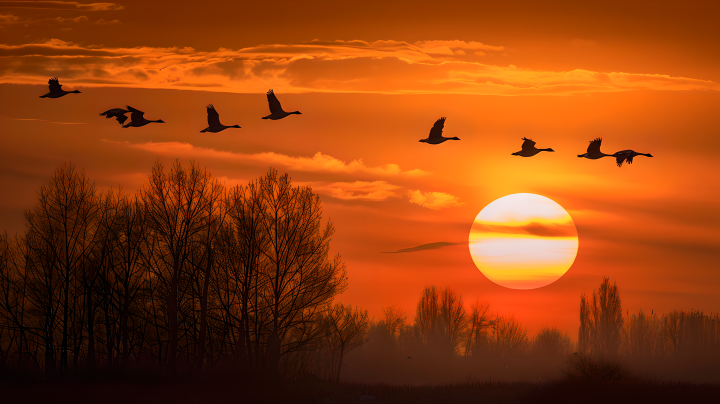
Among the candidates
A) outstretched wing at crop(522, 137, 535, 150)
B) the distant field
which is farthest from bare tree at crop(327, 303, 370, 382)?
outstretched wing at crop(522, 137, 535, 150)

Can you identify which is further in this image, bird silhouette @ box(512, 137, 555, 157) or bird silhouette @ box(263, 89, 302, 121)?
bird silhouette @ box(512, 137, 555, 157)

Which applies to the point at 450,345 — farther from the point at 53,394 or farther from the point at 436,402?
the point at 53,394

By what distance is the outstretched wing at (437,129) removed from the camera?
86.6 ft

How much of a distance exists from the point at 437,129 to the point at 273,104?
6.34 meters

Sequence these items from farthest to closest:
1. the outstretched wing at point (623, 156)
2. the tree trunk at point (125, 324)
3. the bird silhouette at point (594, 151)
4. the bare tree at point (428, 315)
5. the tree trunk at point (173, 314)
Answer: the bare tree at point (428, 315), the tree trunk at point (125, 324), the tree trunk at point (173, 314), the bird silhouette at point (594, 151), the outstretched wing at point (623, 156)

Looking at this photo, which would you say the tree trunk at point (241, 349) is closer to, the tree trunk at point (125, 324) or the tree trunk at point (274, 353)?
the tree trunk at point (274, 353)

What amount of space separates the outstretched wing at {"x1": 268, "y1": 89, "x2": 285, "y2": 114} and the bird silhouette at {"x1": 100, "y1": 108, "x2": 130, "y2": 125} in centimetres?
501

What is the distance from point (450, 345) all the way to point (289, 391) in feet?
221

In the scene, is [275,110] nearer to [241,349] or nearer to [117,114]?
[117,114]

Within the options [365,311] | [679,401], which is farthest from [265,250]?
[365,311]

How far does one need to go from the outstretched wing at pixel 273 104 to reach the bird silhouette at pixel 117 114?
197 inches

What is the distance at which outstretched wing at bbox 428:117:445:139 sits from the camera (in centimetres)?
2641

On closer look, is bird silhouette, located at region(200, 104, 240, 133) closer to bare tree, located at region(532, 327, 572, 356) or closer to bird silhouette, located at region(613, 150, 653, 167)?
bird silhouette, located at region(613, 150, 653, 167)

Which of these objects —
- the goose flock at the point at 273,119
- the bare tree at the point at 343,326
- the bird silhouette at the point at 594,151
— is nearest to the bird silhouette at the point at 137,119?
the goose flock at the point at 273,119
